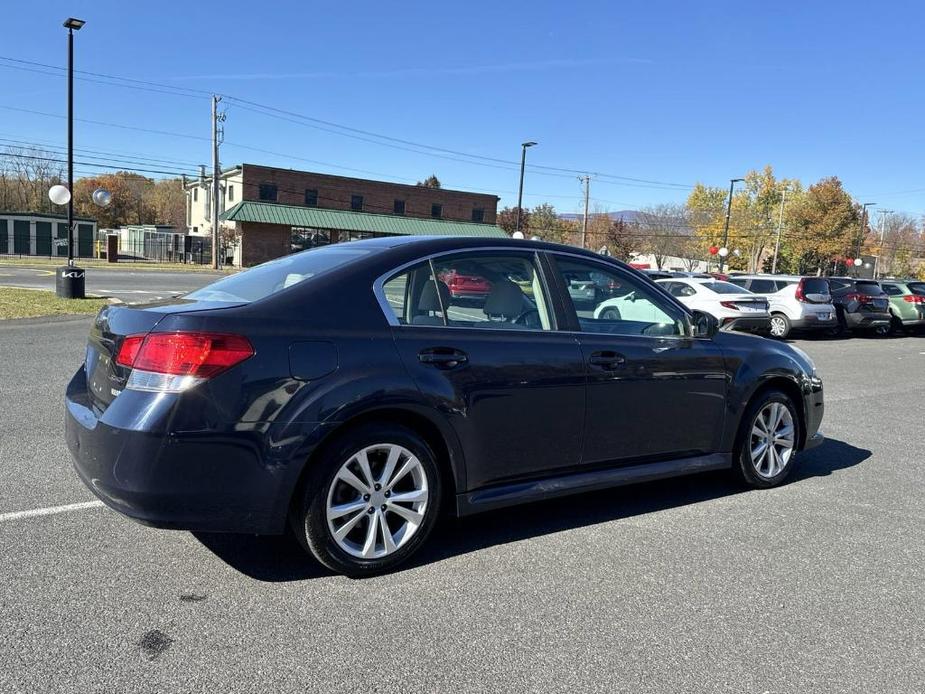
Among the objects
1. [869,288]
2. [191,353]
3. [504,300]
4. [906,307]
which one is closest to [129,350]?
[191,353]

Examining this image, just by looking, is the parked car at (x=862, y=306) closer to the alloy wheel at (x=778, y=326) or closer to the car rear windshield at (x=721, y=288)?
the alloy wheel at (x=778, y=326)

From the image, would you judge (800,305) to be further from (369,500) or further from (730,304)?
(369,500)

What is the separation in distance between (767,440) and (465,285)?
2.63 metres

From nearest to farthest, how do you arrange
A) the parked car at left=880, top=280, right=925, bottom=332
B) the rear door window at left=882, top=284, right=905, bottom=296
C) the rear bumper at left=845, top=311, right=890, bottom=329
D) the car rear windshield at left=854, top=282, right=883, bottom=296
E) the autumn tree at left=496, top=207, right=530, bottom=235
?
the rear bumper at left=845, top=311, right=890, bottom=329
the car rear windshield at left=854, top=282, right=883, bottom=296
the parked car at left=880, top=280, right=925, bottom=332
the rear door window at left=882, top=284, right=905, bottom=296
the autumn tree at left=496, top=207, right=530, bottom=235

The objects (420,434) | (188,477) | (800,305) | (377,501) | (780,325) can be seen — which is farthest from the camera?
(780,325)

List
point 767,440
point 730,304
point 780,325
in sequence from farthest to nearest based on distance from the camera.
→ point 780,325, point 730,304, point 767,440

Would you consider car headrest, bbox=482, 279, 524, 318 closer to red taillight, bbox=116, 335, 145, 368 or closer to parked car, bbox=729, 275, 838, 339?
red taillight, bbox=116, 335, 145, 368

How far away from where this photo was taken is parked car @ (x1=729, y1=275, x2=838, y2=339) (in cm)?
1789

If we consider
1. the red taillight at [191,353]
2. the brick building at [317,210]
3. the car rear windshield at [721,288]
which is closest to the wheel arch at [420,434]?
the red taillight at [191,353]

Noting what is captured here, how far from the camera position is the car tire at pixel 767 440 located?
4988mm

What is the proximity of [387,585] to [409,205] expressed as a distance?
5523cm

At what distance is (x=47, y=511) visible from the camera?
4.16 m

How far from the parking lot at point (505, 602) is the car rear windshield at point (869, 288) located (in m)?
17.4

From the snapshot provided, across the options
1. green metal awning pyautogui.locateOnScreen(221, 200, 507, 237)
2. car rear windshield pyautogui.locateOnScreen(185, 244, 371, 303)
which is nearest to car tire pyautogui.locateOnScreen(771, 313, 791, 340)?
car rear windshield pyautogui.locateOnScreen(185, 244, 371, 303)
